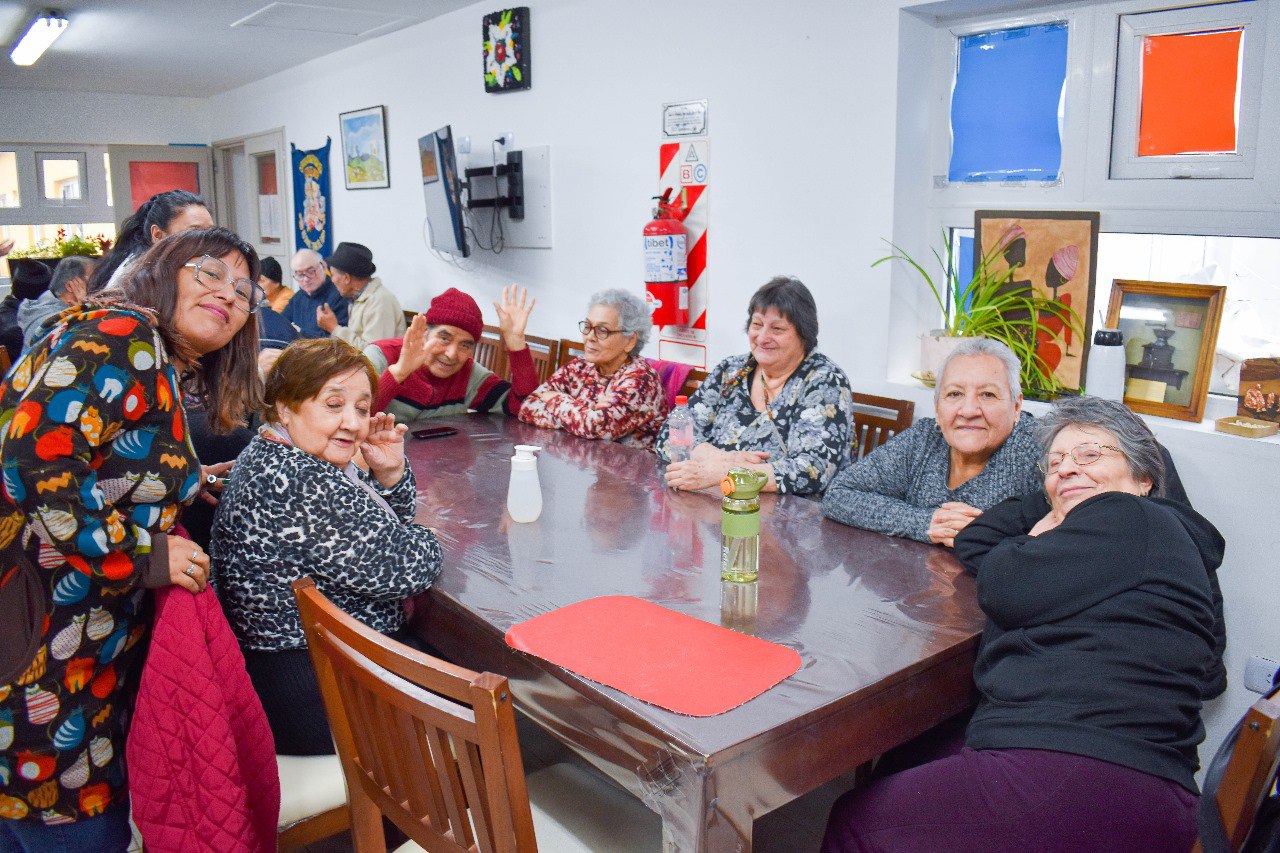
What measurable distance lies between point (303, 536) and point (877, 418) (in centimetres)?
184

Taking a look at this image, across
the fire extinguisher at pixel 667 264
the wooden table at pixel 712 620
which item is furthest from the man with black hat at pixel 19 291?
the wooden table at pixel 712 620

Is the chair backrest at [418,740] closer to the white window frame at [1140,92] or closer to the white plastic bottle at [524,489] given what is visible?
the white plastic bottle at [524,489]

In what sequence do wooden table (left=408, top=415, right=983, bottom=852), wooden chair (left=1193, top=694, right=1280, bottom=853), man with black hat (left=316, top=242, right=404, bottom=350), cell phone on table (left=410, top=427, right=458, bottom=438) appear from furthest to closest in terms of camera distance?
man with black hat (left=316, top=242, right=404, bottom=350)
cell phone on table (left=410, top=427, right=458, bottom=438)
wooden table (left=408, top=415, right=983, bottom=852)
wooden chair (left=1193, top=694, right=1280, bottom=853)

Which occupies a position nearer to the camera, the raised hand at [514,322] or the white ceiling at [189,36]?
the raised hand at [514,322]

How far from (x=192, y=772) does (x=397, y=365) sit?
1.96 m

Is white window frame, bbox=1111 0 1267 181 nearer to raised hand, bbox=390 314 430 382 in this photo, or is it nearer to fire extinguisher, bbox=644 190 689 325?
fire extinguisher, bbox=644 190 689 325

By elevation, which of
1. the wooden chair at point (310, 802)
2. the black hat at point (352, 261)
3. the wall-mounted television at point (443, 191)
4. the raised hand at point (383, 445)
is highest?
the wall-mounted television at point (443, 191)

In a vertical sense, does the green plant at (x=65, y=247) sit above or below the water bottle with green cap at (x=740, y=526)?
above

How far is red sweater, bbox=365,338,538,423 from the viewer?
337cm

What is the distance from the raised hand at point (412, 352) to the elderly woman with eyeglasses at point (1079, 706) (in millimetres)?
2084

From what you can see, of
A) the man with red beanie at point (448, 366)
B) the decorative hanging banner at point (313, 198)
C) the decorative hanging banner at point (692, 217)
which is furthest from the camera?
the decorative hanging banner at point (313, 198)

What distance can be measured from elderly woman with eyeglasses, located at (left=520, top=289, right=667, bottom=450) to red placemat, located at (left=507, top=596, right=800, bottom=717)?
150cm

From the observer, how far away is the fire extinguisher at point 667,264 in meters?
3.82

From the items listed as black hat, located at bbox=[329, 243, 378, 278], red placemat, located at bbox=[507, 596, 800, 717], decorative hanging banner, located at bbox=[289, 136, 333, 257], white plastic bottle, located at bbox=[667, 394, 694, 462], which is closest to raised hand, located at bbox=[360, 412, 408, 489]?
red placemat, located at bbox=[507, 596, 800, 717]
